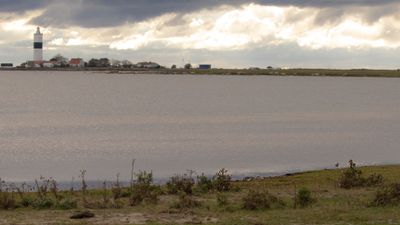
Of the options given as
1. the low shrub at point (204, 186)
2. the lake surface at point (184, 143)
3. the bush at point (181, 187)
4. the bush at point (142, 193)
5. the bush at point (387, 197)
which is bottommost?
the lake surface at point (184, 143)

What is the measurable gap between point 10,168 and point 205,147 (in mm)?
17637

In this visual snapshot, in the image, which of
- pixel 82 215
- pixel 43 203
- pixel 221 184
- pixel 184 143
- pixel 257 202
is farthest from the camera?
pixel 184 143

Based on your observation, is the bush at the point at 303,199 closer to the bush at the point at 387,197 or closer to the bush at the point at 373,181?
the bush at the point at 387,197

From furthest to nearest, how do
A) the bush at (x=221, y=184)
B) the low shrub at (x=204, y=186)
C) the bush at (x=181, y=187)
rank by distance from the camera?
the bush at (x=221, y=184) < the low shrub at (x=204, y=186) < the bush at (x=181, y=187)

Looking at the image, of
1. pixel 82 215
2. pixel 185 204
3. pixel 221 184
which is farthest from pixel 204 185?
pixel 82 215

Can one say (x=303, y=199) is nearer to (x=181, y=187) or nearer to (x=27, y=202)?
(x=181, y=187)

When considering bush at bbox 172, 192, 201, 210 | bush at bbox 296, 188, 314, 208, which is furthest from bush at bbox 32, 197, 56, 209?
bush at bbox 296, 188, 314, 208

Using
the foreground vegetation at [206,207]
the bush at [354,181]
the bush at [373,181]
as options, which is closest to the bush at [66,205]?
the foreground vegetation at [206,207]

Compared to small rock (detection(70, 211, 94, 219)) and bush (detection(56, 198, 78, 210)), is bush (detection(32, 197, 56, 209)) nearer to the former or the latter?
bush (detection(56, 198, 78, 210))

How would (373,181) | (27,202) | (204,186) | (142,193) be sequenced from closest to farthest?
(27,202) < (142,193) < (204,186) < (373,181)

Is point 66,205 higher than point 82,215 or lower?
lower

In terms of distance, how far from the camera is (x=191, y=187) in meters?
23.6

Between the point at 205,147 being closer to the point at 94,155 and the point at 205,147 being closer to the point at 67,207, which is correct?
the point at 94,155

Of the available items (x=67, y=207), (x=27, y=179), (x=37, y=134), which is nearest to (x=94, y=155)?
(x=27, y=179)
